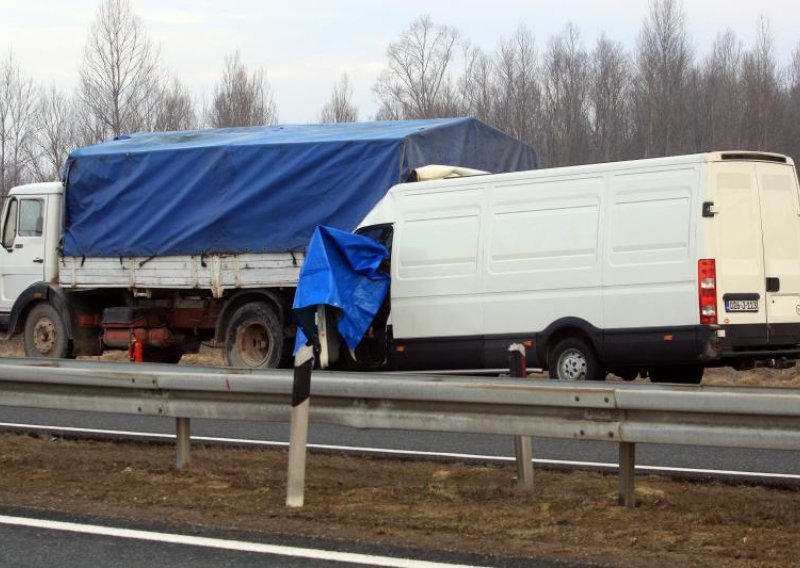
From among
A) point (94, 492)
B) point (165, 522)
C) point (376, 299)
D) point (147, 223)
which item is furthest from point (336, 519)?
point (147, 223)

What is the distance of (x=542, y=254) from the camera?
13219 mm

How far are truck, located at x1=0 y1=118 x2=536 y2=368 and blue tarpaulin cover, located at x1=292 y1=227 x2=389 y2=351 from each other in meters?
1.60

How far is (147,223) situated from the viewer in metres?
17.3

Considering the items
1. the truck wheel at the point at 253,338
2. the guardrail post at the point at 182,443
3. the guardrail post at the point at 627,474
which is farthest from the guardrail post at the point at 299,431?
the truck wheel at the point at 253,338

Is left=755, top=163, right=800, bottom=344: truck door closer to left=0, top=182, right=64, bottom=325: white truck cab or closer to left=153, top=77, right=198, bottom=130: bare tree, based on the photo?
left=0, top=182, right=64, bottom=325: white truck cab

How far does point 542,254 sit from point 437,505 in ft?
20.7

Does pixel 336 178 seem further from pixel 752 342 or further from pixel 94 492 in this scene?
pixel 94 492

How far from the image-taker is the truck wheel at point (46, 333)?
18.1 m

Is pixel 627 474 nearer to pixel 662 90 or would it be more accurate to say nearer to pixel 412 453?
pixel 412 453

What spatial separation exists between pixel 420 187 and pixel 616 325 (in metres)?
3.09

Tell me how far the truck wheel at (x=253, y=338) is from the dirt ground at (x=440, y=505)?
6625mm

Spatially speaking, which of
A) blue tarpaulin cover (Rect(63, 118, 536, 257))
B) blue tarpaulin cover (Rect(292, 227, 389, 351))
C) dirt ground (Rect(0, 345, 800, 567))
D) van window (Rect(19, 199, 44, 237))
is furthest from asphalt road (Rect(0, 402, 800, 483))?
van window (Rect(19, 199, 44, 237))

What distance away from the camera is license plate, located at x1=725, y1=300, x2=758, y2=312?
12.2 metres

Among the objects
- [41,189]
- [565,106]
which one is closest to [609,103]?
[565,106]
